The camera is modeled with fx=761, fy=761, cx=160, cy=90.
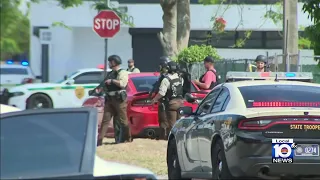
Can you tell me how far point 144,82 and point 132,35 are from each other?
850 inches

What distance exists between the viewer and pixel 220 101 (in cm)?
995

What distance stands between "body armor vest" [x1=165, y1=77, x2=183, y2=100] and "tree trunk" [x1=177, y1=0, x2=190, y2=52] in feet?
23.6

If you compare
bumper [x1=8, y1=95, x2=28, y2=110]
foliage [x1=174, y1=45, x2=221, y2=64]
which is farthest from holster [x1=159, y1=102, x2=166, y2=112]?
bumper [x1=8, y1=95, x2=28, y2=110]

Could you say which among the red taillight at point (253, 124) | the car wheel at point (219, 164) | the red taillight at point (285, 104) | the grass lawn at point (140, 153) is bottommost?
the grass lawn at point (140, 153)

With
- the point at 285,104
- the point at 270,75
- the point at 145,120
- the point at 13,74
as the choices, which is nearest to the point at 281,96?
the point at 285,104

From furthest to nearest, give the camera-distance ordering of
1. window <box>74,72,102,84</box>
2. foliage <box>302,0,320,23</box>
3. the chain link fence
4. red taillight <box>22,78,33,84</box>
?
red taillight <box>22,78,33,84</box>
window <box>74,72,102,84</box>
the chain link fence
foliage <box>302,0,320,23</box>

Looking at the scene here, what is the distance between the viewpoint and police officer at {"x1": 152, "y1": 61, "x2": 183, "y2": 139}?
1478 cm

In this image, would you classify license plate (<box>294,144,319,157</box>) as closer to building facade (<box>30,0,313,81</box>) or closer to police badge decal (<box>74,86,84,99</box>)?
police badge decal (<box>74,86,84,99</box>)

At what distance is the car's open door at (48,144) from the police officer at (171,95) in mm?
9115

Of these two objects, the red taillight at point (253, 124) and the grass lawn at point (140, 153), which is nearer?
the red taillight at point (253, 124)

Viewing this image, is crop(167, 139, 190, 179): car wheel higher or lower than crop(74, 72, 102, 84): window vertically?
lower

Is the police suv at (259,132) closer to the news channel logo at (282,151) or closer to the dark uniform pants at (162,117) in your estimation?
the news channel logo at (282,151)

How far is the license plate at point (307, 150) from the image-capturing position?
8742 millimetres

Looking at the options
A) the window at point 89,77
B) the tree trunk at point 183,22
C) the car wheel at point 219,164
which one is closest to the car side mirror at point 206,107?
the car wheel at point 219,164
